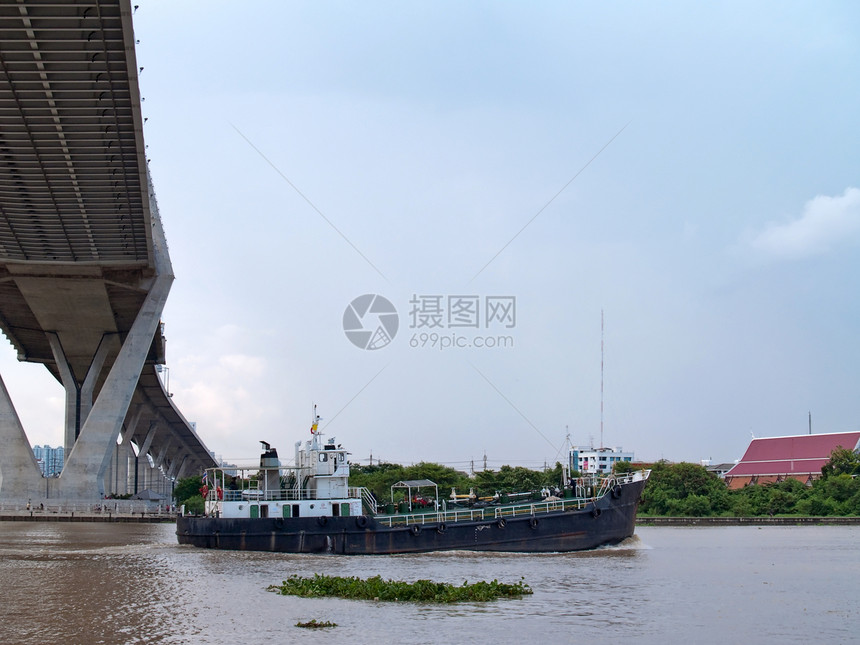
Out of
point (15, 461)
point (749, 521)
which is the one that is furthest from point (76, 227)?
point (749, 521)

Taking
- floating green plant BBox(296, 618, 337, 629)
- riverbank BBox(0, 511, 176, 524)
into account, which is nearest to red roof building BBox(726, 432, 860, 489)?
riverbank BBox(0, 511, 176, 524)

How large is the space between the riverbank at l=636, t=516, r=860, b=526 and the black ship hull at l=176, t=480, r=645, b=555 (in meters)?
35.7

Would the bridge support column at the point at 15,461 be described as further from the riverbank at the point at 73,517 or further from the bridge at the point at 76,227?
the riverbank at the point at 73,517

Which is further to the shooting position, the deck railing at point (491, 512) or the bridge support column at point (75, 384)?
the bridge support column at point (75, 384)

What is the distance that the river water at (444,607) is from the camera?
57.8ft

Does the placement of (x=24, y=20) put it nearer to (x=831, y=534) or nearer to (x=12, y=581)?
(x=12, y=581)

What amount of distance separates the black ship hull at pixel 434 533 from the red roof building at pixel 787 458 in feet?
208

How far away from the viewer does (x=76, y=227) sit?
53969mm

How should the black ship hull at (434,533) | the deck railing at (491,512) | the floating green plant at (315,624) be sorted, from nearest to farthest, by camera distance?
1. the floating green plant at (315,624)
2. the black ship hull at (434,533)
3. the deck railing at (491,512)

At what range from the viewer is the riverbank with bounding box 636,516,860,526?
67938mm

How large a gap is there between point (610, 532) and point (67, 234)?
117ft

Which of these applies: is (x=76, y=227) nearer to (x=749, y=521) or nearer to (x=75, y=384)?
(x=75, y=384)

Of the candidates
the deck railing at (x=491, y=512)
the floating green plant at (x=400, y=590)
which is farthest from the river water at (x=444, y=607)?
the deck railing at (x=491, y=512)

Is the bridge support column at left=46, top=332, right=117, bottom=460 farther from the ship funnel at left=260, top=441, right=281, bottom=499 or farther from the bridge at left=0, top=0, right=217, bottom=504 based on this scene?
the ship funnel at left=260, top=441, right=281, bottom=499
